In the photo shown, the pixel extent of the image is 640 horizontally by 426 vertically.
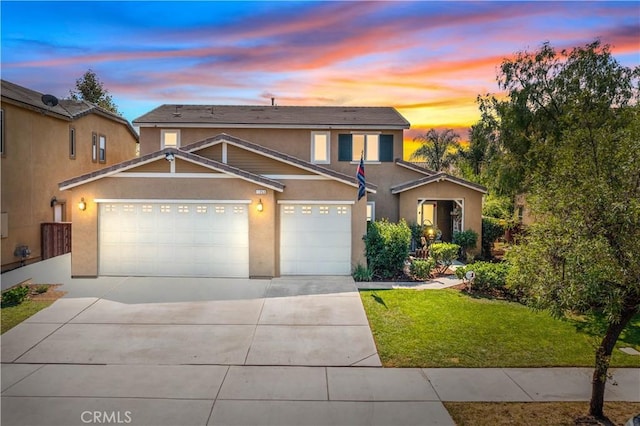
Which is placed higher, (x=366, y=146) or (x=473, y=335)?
(x=366, y=146)

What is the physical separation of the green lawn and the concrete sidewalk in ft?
1.58

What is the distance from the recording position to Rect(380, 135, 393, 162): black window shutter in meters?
20.5

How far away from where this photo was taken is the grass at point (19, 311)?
1037 centimetres

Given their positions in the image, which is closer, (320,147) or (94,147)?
(320,147)

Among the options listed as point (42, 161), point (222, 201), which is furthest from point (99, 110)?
point (222, 201)

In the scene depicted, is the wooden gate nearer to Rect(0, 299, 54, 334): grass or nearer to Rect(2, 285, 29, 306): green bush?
Rect(2, 285, 29, 306): green bush

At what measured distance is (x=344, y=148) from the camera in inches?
804

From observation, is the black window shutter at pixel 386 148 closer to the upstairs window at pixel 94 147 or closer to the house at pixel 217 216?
the house at pixel 217 216

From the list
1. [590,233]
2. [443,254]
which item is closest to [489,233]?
[443,254]

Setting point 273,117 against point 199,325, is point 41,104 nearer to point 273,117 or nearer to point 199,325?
point 273,117

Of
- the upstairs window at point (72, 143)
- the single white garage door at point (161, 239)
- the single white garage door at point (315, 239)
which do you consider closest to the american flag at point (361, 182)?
the single white garage door at point (315, 239)

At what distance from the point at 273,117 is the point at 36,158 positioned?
9711 mm

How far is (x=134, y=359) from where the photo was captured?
8555mm

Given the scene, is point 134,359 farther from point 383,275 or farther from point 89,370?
point 383,275
